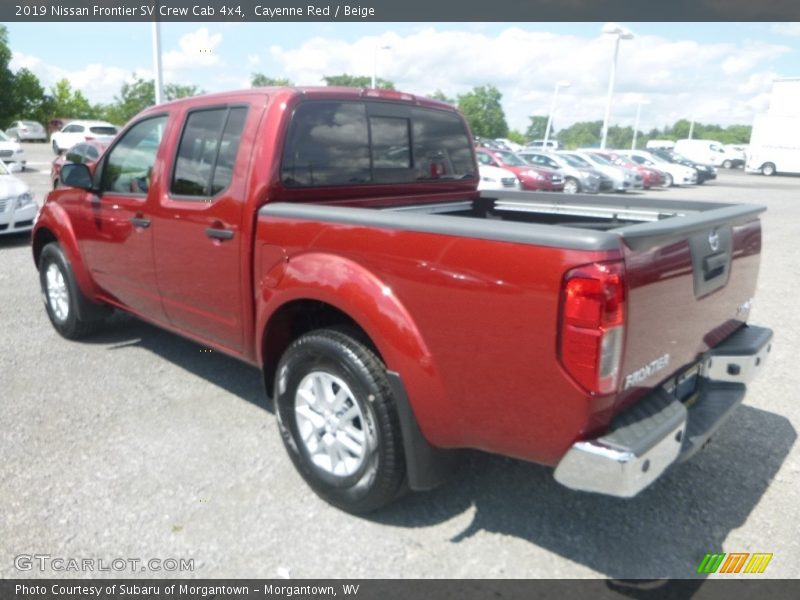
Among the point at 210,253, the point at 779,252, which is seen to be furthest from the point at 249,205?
the point at 779,252

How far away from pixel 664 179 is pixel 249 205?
90.9ft

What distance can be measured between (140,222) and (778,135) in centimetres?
4435

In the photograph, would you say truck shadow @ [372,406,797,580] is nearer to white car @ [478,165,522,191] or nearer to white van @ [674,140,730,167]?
white car @ [478,165,522,191]

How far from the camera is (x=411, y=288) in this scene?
104 inches

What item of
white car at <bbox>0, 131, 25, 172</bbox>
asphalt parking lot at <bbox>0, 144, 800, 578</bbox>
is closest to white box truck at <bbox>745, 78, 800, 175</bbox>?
white car at <bbox>0, 131, 25, 172</bbox>

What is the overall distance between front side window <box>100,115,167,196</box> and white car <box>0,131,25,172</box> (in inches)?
769

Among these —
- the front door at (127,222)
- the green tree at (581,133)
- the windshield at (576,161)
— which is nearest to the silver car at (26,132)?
the windshield at (576,161)

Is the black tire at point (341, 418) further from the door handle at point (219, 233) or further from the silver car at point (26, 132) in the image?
the silver car at point (26, 132)

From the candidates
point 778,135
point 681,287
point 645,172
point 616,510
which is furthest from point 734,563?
point 778,135

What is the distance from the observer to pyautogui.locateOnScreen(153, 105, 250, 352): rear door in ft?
→ 11.6

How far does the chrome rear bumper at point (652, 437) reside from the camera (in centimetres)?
226

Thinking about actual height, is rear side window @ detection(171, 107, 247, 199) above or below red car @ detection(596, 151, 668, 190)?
above

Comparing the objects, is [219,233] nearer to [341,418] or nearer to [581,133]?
[341,418]

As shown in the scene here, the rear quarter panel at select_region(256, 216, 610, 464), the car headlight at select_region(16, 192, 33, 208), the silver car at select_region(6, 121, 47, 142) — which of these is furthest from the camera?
the silver car at select_region(6, 121, 47, 142)
